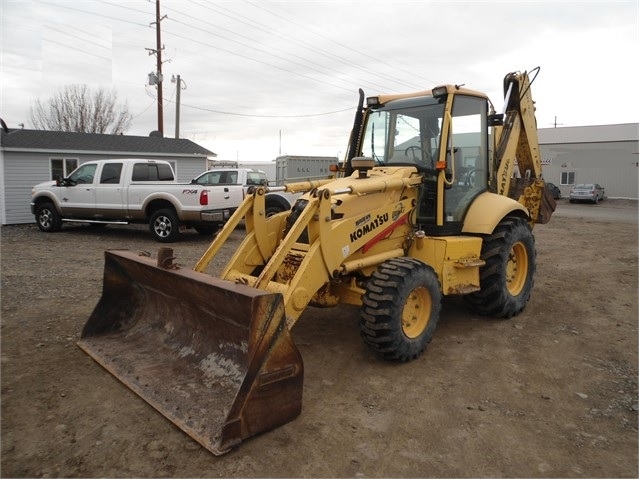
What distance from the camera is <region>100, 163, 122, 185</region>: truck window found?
12.7 meters

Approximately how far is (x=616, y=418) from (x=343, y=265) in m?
2.50

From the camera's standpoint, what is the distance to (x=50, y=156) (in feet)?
55.8

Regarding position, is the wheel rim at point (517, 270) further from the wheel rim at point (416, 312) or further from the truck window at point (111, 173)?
the truck window at point (111, 173)

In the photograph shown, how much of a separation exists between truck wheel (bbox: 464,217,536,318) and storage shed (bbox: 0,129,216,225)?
47.8 feet

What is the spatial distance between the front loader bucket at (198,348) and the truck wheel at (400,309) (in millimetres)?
1016

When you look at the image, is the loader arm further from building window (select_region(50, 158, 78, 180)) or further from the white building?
the white building

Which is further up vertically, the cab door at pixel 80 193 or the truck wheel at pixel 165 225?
the cab door at pixel 80 193

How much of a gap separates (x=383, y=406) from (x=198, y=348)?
161 cm

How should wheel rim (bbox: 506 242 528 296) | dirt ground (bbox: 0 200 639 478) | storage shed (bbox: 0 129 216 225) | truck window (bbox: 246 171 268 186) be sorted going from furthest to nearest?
storage shed (bbox: 0 129 216 225)
truck window (bbox: 246 171 268 186)
wheel rim (bbox: 506 242 528 296)
dirt ground (bbox: 0 200 639 478)

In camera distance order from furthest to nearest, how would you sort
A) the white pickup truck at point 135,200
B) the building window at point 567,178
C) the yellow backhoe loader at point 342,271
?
the building window at point 567,178, the white pickup truck at point 135,200, the yellow backhoe loader at point 342,271

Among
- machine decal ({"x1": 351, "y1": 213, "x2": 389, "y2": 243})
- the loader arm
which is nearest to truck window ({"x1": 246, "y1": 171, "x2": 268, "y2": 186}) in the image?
the loader arm

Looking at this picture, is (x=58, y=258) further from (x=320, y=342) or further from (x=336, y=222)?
(x=336, y=222)

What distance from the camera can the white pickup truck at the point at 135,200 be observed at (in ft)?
38.4

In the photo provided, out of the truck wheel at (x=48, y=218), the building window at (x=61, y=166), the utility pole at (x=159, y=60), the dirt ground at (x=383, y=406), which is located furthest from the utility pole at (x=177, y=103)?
the dirt ground at (x=383, y=406)
